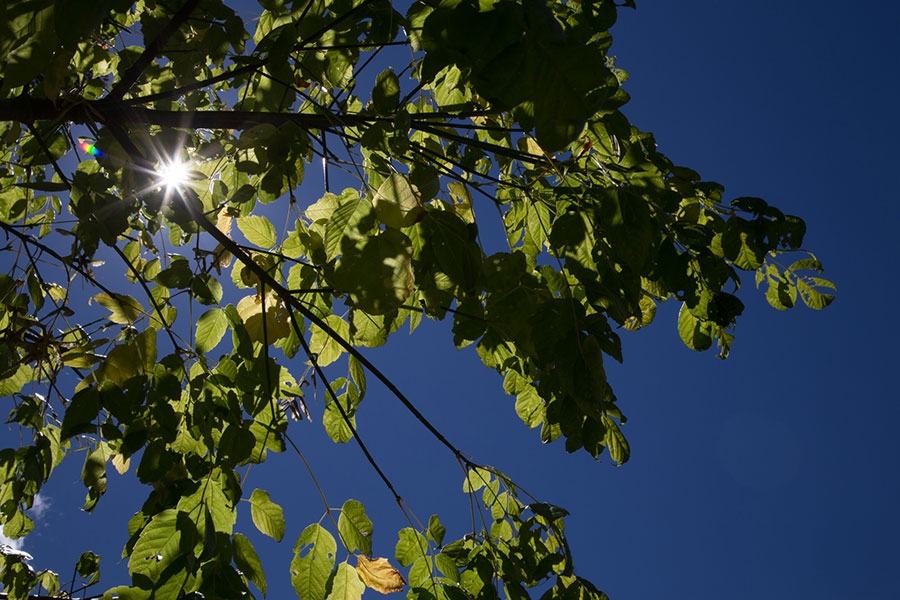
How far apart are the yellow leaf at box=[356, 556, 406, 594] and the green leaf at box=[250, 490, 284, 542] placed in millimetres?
220

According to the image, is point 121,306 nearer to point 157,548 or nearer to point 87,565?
point 157,548

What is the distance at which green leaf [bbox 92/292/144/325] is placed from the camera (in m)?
1.54

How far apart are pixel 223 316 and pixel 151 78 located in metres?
1.21

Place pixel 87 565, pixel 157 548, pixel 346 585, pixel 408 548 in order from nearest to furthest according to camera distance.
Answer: pixel 157 548, pixel 346 585, pixel 408 548, pixel 87 565

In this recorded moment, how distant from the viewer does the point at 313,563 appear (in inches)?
55.6

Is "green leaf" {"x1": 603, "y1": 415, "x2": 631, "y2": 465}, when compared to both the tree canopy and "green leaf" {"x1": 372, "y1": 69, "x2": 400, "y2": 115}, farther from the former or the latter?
"green leaf" {"x1": 372, "y1": 69, "x2": 400, "y2": 115}

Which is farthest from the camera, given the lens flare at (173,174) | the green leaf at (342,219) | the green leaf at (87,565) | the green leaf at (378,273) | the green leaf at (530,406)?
the green leaf at (87,565)

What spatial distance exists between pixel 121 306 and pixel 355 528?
0.81 meters

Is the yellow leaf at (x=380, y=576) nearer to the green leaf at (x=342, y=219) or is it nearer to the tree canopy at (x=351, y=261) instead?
the tree canopy at (x=351, y=261)

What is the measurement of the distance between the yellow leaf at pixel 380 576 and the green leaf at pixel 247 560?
265 millimetres

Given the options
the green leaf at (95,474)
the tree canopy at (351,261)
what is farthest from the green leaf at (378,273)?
the green leaf at (95,474)

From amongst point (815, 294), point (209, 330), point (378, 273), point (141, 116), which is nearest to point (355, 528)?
point (209, 330)

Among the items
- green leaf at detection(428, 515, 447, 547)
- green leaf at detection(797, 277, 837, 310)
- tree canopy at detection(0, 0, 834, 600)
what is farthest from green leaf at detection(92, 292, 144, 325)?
green leaf at detection(797, 277, 837, 310)

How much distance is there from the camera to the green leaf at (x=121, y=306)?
1544 millimetres
